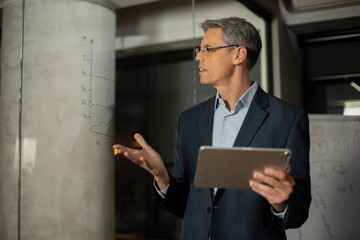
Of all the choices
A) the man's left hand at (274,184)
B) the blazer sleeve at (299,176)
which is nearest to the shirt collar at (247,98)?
the blazer sleeve at (299,176)

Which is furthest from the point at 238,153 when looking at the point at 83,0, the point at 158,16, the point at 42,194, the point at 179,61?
the point at 179,61

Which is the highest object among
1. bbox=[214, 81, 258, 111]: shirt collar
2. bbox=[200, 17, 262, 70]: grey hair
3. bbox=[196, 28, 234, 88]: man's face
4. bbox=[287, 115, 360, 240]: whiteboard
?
bbox=[200, 17, 262, 70]: grey hair

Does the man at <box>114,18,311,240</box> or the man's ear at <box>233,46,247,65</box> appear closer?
the man at <box>114,18,311,240</box>

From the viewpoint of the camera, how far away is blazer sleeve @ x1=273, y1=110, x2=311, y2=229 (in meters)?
1.59

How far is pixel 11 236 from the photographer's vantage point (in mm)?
1928

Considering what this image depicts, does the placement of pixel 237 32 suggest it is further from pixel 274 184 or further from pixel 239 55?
pixel 274 184

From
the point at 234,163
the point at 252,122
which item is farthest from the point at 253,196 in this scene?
the point at 234,163

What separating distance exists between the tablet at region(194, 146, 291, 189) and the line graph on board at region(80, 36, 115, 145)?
85 cm

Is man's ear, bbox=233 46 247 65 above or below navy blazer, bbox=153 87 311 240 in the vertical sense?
above

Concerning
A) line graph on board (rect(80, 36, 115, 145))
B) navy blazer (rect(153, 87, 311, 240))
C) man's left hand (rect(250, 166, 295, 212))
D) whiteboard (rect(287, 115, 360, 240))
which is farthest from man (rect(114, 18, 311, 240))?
whiteboard (rect(287, 115, 360, 240))

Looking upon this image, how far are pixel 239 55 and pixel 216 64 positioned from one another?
0.11m

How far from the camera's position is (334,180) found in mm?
3207

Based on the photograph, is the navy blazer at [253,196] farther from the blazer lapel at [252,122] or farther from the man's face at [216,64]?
the man's face at [216,64]

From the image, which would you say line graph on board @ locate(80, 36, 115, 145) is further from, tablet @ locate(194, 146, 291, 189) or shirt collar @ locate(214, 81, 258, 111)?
tablet @ locate(194, 146, 291, 189)
